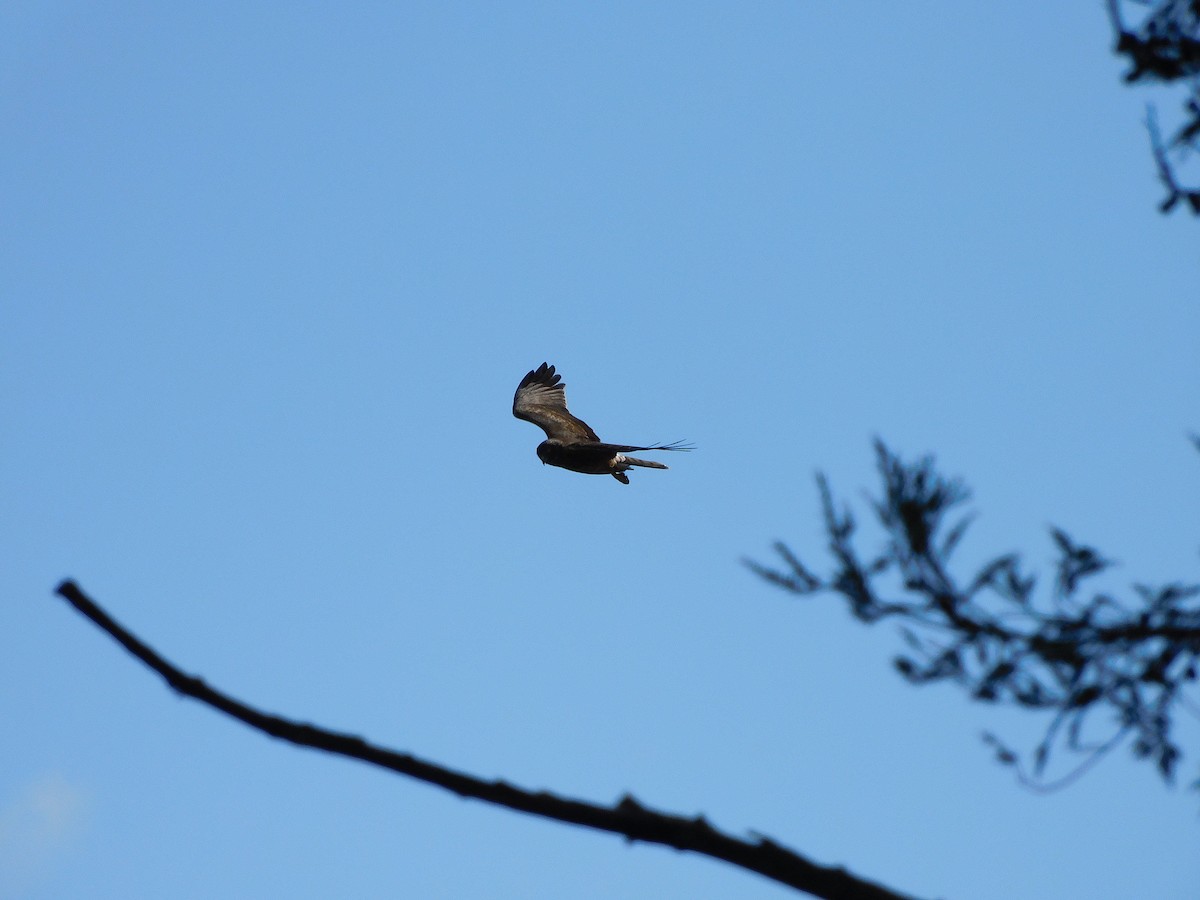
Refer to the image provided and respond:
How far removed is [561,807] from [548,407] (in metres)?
16.7

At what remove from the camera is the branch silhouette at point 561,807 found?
2.35 meters

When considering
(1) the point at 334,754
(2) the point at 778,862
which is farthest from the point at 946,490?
(1) the point at 334,754

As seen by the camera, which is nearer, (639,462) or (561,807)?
(561,807)

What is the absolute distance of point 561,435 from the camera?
17.7 m

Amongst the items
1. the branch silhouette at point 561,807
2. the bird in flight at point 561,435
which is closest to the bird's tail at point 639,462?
the bird in flight at point 561,435

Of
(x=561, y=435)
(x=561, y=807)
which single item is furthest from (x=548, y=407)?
(x=561, y=807)

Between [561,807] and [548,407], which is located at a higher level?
[548,407]

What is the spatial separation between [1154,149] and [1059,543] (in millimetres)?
1803

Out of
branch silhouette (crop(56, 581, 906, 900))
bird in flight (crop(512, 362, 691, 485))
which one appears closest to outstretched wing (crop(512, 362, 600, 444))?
bird in flight (crop(512, 362, 691, 485))

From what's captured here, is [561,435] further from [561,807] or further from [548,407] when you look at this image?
[561,807]

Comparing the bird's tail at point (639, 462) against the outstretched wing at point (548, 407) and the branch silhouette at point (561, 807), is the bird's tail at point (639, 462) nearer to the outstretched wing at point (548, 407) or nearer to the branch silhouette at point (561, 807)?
the outstretched wing at point (548, 407)

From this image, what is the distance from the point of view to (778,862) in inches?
94.5

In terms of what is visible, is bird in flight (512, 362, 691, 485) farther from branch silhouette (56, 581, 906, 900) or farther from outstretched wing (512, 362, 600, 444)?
branch silhouette (56, 581, 906, 900)

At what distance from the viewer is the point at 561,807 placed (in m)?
2.42
